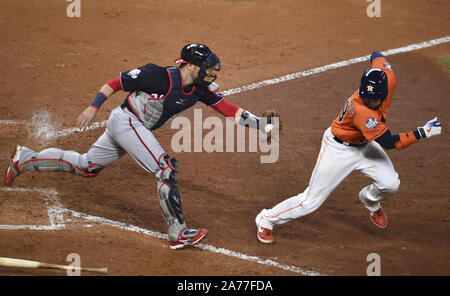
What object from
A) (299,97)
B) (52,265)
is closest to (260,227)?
(52,265)

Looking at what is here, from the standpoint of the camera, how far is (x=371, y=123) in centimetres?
607

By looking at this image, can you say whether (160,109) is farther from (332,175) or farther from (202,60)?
(332,175)

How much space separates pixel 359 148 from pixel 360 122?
46cm

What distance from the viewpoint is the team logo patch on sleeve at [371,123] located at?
239 inches

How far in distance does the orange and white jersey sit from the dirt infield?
3.94 ft

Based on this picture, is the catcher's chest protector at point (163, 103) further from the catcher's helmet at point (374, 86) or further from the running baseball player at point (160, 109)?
the catcher's helmet at point (374, 86)

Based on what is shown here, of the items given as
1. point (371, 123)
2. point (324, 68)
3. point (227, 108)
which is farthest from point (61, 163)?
point (324, 68)

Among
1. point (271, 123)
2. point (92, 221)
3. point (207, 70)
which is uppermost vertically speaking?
point (207, 70)

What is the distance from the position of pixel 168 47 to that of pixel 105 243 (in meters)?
5.38

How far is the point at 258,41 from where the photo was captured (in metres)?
11.4

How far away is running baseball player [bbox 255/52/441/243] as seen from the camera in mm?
6074

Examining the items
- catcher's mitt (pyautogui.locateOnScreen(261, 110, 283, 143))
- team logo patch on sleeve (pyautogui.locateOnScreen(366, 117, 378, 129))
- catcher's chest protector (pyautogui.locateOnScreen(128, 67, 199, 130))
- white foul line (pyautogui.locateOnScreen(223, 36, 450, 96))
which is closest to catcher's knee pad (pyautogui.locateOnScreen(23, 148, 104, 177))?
catcher's chest protector (pyautogui.locateOnScreen(128, 67, 199, 130))

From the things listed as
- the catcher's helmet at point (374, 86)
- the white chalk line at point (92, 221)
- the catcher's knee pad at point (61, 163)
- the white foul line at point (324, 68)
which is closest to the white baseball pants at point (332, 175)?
the white chalk line at point (92, 221)

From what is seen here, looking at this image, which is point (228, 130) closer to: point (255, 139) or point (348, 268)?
point (255, 139)
